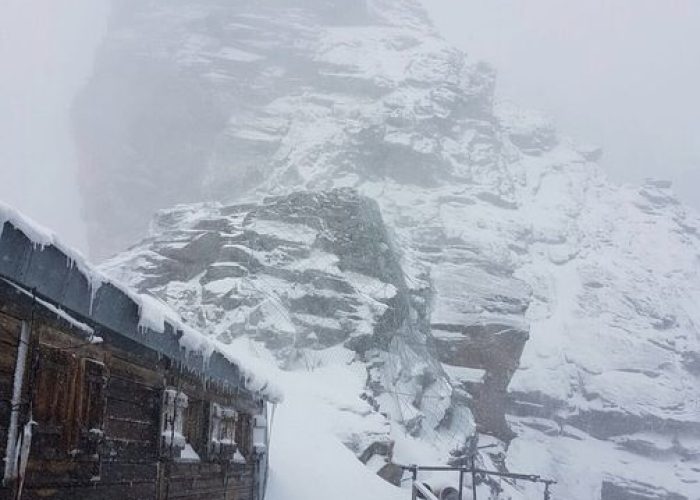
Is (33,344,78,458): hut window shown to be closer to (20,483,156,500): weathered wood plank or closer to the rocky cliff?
(20,483,156,500): weathered wood plank

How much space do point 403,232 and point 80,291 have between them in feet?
226

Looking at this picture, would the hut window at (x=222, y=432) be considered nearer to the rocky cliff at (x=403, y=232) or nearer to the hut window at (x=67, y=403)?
the hut window at (x=67, y=403)

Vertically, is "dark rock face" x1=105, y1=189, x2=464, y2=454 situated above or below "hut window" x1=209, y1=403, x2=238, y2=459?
above

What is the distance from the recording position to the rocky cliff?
33219mm

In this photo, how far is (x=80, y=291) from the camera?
5172 millimetres

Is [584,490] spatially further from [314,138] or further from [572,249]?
[314,138]

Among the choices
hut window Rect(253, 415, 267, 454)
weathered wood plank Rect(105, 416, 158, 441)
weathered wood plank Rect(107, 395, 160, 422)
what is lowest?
hut window Rect(253, 415, 267, 454)

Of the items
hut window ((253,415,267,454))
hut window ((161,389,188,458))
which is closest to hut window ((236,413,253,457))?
hut window ((253,415,267,454))

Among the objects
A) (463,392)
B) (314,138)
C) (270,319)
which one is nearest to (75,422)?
(270,319)

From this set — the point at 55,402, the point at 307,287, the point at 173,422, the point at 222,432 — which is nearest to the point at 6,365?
the point at 55,402

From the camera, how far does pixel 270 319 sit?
2947 centimetres

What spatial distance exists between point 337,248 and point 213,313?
8.88 meters

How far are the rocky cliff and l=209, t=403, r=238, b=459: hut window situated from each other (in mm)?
12802

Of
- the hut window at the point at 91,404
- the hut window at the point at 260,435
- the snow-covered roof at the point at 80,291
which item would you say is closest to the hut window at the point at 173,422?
the snow-covered roof at the point at 80,291
